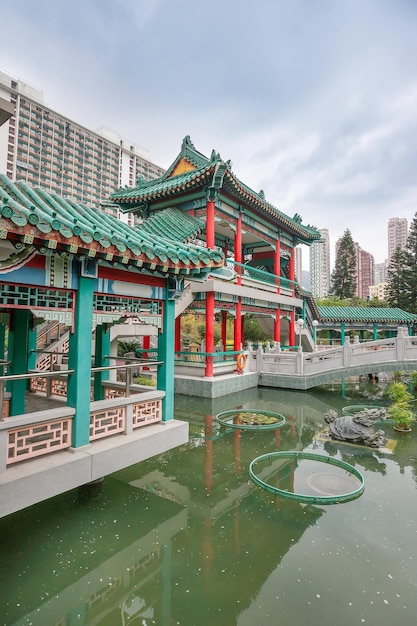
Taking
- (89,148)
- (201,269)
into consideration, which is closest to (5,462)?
(201,269)

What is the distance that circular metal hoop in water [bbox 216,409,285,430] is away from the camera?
324 inches

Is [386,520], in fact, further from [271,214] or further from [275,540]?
[271,214]

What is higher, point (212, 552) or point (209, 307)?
point (209, 307)

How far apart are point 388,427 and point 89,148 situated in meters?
73.5

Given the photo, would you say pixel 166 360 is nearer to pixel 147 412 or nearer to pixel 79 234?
pixel 147 412

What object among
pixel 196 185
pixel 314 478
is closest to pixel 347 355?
pixel 314 478

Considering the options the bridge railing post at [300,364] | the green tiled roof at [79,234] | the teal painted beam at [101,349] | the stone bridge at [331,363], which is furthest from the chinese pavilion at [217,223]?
the green tiled roof at [79,234]

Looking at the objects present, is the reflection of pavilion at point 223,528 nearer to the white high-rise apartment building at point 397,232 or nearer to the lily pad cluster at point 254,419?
the lily pad cluster at point 254,419

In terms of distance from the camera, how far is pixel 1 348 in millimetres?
6477

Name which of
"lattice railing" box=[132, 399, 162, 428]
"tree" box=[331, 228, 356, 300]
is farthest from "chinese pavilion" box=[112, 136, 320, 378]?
"tree" box=[331, 228, 356, 300]

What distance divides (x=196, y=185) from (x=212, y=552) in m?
10.9

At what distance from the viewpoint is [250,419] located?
29.3 feet

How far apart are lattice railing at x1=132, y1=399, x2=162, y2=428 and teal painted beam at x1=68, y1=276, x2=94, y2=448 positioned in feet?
2.89

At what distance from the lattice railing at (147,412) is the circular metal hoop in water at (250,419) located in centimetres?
346
